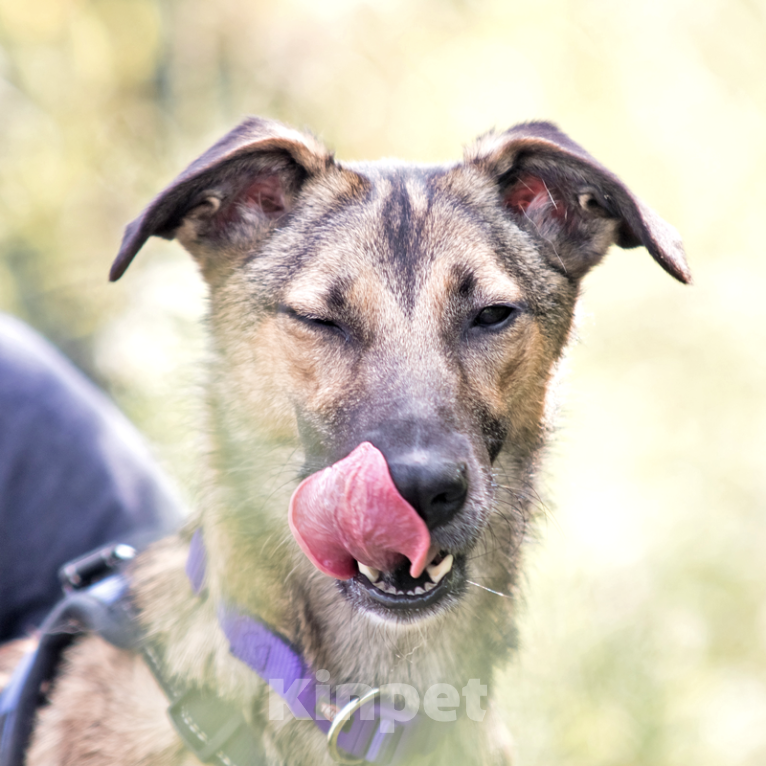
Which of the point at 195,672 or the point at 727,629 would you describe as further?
the point at 727,629

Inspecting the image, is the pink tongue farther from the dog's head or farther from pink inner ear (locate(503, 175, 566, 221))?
pink inner ear (locate(503, 175, 566, 221))

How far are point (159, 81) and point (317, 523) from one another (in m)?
7.58

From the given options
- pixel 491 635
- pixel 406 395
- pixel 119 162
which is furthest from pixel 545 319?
pixel 119 162

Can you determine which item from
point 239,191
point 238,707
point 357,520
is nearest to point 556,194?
point 239,191

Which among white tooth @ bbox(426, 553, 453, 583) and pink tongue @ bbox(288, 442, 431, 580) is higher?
pink tongue @ bbox(288, 442, 431, 580)

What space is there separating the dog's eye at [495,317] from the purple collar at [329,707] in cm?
→ 121

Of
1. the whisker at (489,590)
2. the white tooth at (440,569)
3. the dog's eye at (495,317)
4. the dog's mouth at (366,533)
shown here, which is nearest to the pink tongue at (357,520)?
the dog's mouth at (366,533)

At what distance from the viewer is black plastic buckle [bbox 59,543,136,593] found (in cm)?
279

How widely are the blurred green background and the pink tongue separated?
267 cm

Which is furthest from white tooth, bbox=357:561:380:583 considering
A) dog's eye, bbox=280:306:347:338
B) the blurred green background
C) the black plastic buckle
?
the blurred green background

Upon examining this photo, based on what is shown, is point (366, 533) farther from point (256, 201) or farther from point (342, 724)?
point (256, 201)

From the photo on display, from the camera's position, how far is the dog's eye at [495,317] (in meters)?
2.49

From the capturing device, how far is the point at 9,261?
278 inches

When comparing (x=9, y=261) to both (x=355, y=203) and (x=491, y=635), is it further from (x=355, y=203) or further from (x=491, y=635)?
(x=491, y=635)
